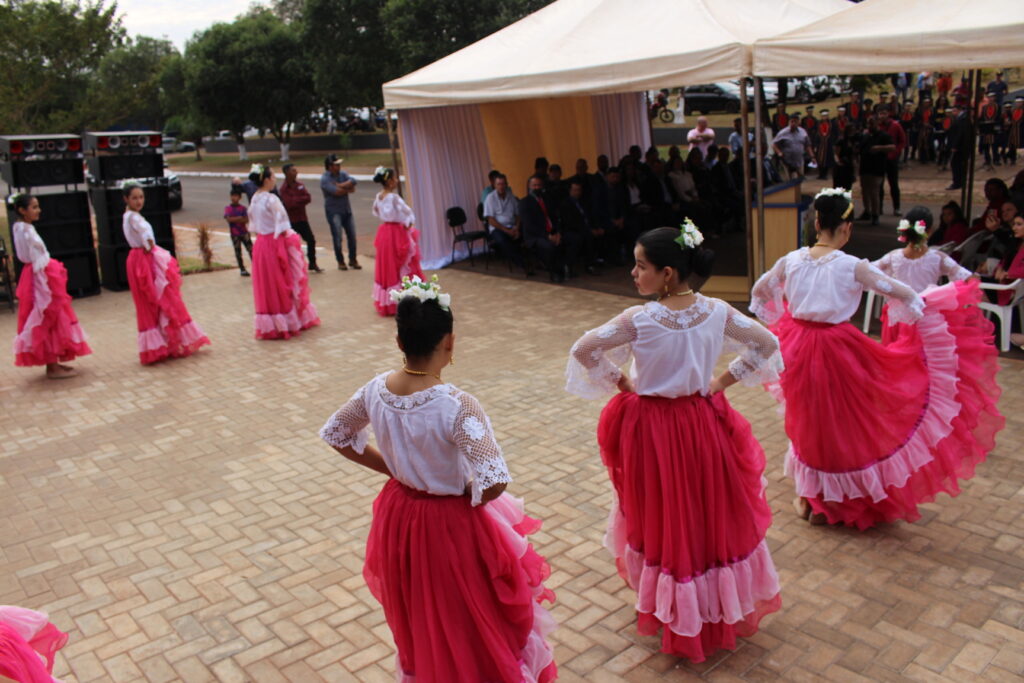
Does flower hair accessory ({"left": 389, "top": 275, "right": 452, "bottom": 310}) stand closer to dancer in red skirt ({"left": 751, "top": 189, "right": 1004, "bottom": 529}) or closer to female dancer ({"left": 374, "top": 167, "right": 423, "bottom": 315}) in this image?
dancer in red skirt ({"left": 751, "top": 189, "right": 1004, "bottom": 529})

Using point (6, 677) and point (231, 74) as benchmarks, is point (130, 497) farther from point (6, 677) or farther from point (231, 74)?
point (231, 74)

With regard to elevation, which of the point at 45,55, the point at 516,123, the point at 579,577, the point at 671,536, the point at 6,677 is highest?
the point at 45,55

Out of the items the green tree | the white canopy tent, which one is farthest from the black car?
the green tree

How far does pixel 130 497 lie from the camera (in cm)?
573

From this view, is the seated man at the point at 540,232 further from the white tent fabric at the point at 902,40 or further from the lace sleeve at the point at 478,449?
the lace sleeve at the point at 478,449

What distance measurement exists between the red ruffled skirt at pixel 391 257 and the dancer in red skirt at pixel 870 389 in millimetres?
5951

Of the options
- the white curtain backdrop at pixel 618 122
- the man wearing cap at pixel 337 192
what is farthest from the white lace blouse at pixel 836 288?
the white curtain backdrop at pixel 618 122

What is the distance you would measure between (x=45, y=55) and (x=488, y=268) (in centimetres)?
1216

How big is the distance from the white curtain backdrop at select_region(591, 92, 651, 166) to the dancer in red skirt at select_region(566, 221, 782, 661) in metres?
11.4

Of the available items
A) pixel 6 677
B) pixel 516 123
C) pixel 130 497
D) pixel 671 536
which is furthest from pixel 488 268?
pixel 6 677

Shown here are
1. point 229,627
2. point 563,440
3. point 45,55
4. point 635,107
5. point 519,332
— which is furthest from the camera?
point 45,55

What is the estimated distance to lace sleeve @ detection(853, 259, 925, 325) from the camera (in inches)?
171

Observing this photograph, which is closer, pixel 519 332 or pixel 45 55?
pixel 519 332

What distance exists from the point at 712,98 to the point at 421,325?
29.4 m
